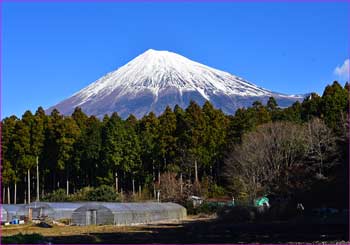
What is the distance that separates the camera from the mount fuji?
130500mm

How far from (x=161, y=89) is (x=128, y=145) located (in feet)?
338

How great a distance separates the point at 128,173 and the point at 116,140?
4.01 m

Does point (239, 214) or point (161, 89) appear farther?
point (161, 89)

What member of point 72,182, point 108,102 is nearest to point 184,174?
point 72,182

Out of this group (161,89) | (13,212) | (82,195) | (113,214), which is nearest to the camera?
(113,214)

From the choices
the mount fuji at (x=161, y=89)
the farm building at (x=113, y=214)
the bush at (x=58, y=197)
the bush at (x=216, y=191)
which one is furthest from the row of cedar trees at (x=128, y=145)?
the mount fuji at (x=161, y=89)

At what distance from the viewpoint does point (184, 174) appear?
45438 millimetres

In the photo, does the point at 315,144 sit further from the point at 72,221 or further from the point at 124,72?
the point at 124,72

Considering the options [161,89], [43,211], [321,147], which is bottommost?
[43,211]

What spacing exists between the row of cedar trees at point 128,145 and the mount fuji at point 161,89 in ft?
242

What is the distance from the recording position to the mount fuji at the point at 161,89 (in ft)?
428

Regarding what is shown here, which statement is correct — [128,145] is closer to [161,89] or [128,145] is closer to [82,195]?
[82,195]

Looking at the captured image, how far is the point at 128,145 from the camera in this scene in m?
45.1

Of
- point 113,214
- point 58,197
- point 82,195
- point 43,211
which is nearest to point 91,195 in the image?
point 82,195
